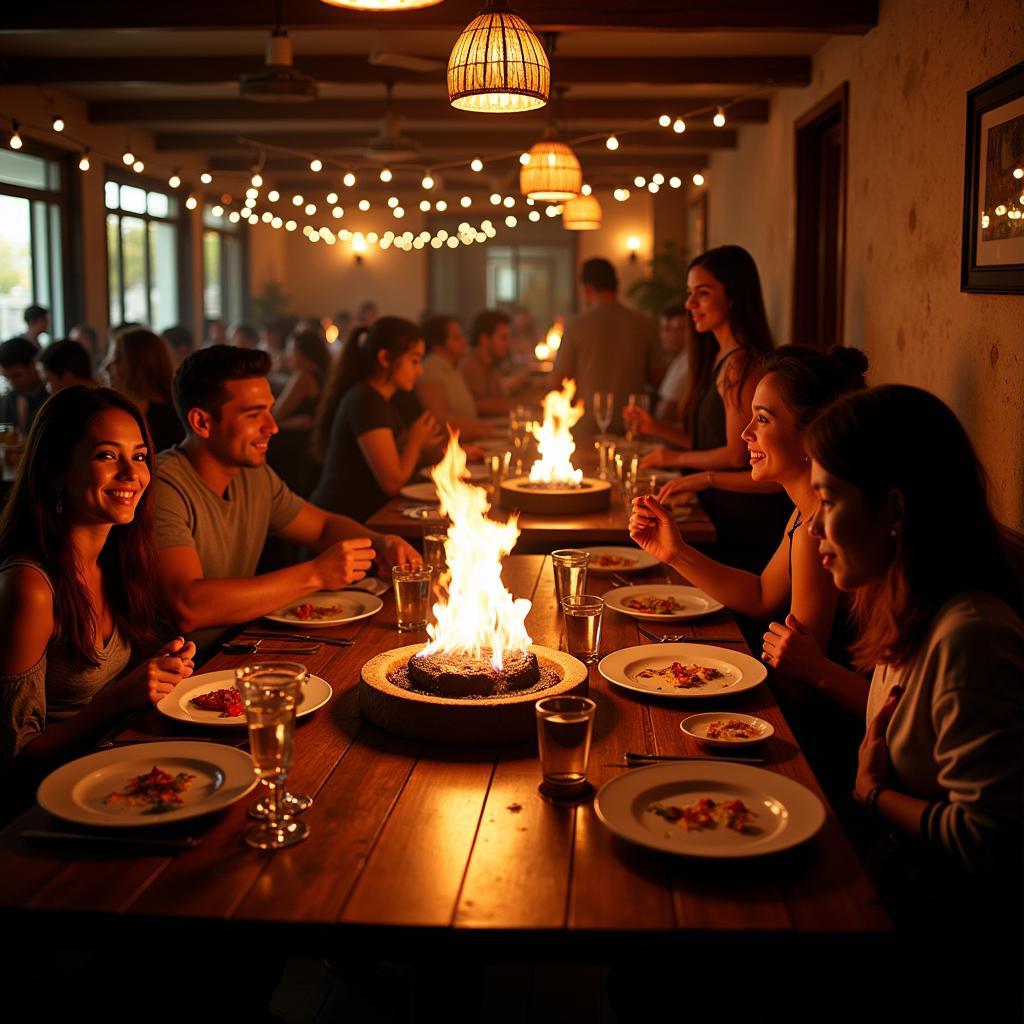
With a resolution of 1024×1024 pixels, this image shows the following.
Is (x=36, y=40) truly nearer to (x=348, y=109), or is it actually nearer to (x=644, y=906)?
(x=348, y=109)

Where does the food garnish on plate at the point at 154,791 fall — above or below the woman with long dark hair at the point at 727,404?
below

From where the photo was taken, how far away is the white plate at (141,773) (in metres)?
1.57

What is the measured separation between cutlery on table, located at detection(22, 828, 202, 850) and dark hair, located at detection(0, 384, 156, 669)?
718 millimetres

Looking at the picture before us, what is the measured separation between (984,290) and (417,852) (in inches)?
112

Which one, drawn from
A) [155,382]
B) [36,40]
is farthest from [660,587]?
[36,40]

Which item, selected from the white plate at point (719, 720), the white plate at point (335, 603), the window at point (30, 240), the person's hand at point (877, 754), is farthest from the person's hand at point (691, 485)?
the window at point (30, 240)

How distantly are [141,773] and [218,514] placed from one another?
1369 mm

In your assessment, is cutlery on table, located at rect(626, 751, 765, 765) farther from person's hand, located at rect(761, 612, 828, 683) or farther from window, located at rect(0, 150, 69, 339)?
window, located at rect(0, 150, 69, 339)

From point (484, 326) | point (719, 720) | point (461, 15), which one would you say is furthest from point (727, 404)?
point (484, 326)

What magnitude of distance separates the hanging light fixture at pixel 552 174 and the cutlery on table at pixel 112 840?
4739 mm

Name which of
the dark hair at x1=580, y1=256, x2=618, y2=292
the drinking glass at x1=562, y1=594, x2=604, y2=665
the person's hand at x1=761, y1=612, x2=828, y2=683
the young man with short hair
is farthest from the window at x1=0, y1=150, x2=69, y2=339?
the person's hand at x1=761, y1=612, x2=828, y2=683

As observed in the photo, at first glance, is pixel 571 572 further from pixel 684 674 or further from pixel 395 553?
pixel 395 553

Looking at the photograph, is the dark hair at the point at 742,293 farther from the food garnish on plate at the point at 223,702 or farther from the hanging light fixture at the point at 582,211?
the hanging light fixture at the point at 582,211

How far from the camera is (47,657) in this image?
2.24 m
